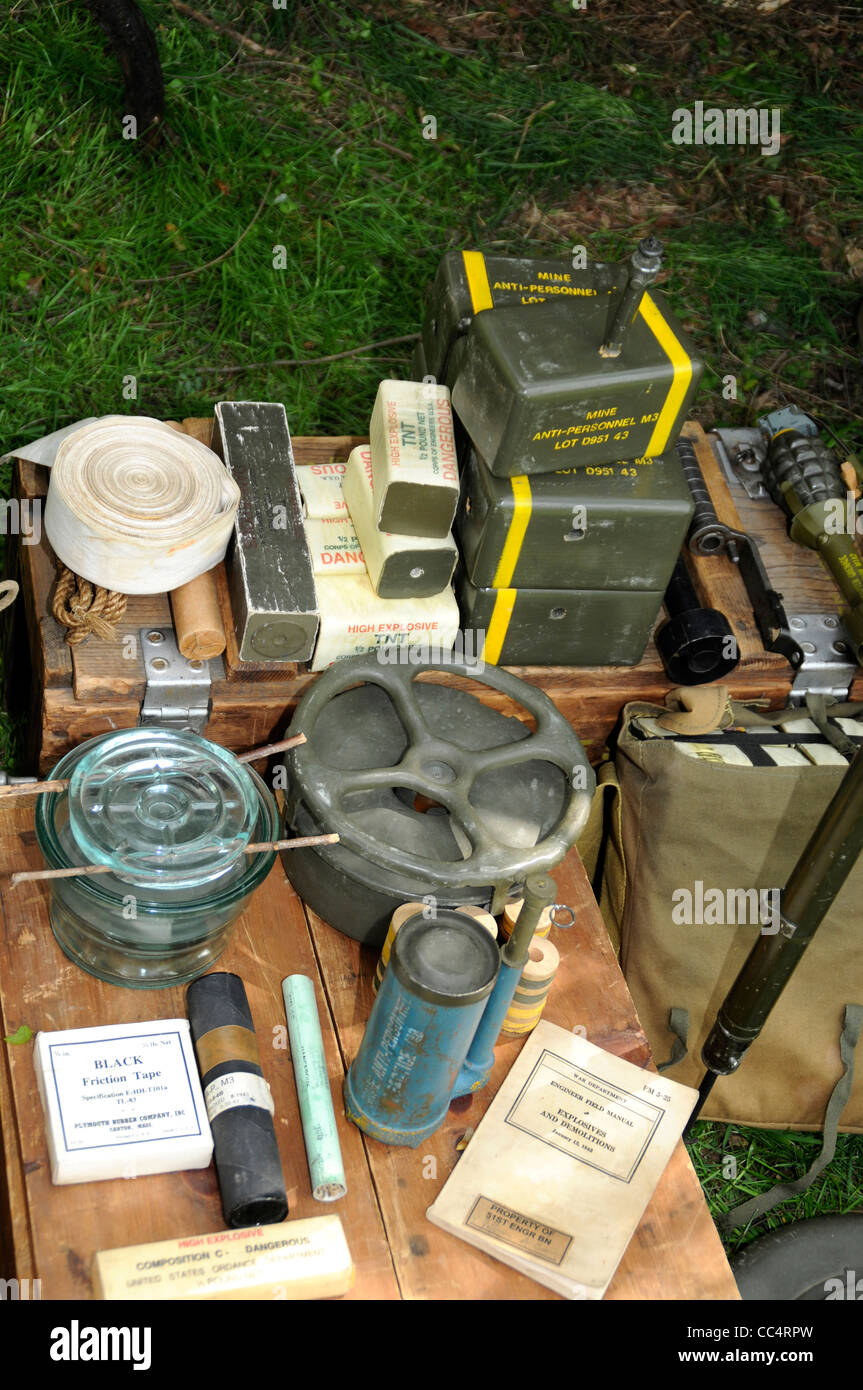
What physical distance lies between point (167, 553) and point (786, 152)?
3.07m

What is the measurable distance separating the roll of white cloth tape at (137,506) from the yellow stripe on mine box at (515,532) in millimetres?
565

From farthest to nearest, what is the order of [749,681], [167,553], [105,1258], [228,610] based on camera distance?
[749,681] → [228,610] → [167,553] → [105,1258]

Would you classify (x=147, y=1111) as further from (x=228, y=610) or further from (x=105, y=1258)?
(x=228, y=610)

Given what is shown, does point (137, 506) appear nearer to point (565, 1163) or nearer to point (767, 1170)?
point (565, 1163)

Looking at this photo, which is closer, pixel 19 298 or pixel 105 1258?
pixel 105 1258

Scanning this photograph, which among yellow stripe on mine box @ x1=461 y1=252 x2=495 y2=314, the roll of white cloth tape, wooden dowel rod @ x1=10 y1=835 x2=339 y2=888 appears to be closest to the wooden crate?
the roll of white cloth tape

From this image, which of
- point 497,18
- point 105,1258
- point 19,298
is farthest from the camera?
point 497,18

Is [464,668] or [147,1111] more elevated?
[464,668]

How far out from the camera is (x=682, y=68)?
4836 millimetres

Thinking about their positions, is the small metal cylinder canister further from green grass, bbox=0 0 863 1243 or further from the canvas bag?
green grass, bbox=0 0 863 1243

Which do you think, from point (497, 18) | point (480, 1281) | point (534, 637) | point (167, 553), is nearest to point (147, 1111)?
point (480, 1281)

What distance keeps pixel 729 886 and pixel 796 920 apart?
66 cm

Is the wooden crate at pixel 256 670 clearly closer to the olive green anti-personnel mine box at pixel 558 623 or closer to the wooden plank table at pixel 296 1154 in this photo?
the olive green anti-personnel mine box at pixel 558 623

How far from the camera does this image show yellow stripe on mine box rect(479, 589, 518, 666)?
3.04 metres
